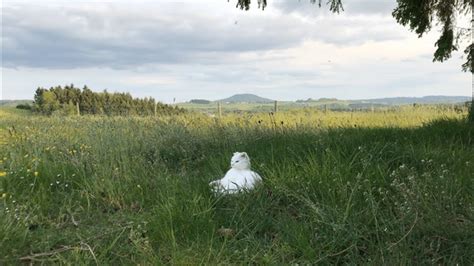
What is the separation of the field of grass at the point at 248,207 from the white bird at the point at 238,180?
0.10 metres

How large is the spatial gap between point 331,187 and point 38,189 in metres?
2.96

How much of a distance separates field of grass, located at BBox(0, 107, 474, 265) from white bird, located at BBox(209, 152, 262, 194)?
0.34 feet

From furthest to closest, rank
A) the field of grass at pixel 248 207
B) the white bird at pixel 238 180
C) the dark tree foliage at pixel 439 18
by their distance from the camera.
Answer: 1. the dark tree foliage at pixel 439 18
2. the white bird at pixel 238 180
3. the field of grass at pixel 248 207

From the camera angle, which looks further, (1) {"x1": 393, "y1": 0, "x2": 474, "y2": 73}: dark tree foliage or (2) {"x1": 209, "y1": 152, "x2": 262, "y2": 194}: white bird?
(1) {"x1": 393, "y1": 0, "x2": 474, "y2": 73}: dark tree foliage

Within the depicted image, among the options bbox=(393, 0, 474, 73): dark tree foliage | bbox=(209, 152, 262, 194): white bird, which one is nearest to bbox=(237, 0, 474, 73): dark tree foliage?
bbox=(393, 0, 474, 73): dark tree foliage

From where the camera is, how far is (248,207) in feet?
11.5

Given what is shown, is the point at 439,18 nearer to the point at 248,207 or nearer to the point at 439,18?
the point at 439,18

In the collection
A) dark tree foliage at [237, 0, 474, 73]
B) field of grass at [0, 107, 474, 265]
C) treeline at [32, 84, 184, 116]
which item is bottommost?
field of grass at [0, 107, 474, 265]

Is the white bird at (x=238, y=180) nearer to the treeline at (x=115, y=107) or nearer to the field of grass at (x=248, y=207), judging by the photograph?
the field of grass at (x=248, y=207)

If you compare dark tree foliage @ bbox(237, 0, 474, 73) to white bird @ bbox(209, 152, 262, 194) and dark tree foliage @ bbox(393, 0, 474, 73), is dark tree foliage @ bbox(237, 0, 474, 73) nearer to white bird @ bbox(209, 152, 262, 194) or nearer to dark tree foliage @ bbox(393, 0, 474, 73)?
dark tree foliage @ bbox(393, 0, 474, 73)

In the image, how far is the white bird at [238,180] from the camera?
373 cm

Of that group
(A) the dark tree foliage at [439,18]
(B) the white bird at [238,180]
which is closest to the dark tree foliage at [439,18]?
(A) the dark tree foliage at [439,18]

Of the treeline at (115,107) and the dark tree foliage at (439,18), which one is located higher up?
the dark tree foliage at (439,18)

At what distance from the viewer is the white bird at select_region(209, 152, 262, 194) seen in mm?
3732
